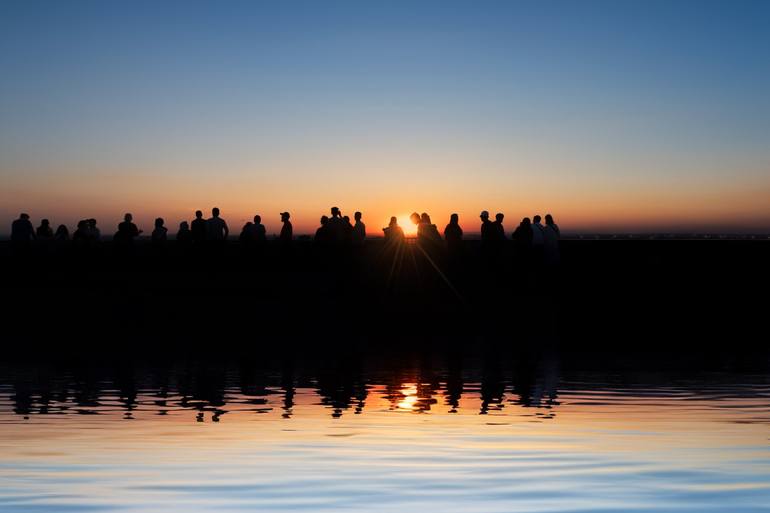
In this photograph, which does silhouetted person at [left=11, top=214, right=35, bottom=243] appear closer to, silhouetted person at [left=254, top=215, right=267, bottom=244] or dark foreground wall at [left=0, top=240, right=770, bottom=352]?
dark foreground wall at [left=0, top=240, right=770, bottom=352]

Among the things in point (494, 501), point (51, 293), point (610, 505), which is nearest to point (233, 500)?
point (494, 501)

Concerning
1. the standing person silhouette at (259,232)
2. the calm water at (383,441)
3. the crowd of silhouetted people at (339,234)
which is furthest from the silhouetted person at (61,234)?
A: the calm water at (383,441)

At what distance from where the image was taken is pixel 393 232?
35.9 meters

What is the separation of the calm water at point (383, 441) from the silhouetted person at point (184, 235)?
2016 centimetres

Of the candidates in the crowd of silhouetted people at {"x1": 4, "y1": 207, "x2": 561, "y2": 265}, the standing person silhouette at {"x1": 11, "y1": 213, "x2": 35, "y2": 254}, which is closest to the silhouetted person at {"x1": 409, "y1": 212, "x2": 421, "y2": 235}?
the crowd of silhouetted people at {"x1": 4, "y1": 207, "x2": 561, "y2": 265}

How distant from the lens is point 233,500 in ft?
25.7

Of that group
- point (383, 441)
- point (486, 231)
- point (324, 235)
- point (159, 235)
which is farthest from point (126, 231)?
point (383, 441)

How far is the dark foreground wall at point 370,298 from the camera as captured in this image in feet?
75.8

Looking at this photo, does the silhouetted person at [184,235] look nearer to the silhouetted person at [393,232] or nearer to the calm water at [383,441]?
the silhouetted person at [393,232]

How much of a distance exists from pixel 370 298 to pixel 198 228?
661 cm

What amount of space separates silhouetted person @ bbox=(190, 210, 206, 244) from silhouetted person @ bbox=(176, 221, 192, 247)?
5.81ft

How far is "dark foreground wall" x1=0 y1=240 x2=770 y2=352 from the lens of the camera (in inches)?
909

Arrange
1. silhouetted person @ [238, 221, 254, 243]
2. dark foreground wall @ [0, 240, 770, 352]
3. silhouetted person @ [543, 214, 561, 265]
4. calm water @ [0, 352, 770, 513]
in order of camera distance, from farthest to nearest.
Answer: silhouetted person @ [238, 221, 254, 243] → silhouetted person @ [543, 214, 561, 265] → dark foreground wall @ [0, 240, 770, 352] → calm water @ [0, 352, 770, 513]

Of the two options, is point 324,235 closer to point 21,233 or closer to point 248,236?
point 248,236
